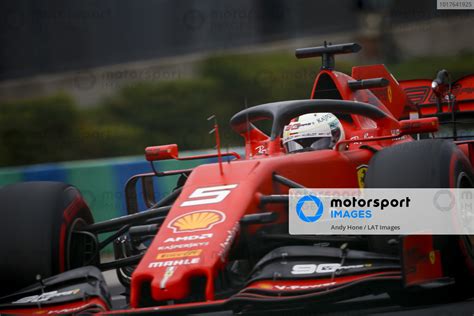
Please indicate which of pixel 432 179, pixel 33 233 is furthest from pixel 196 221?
pixel 432 179

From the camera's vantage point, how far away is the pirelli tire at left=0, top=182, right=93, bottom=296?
19.5 feet

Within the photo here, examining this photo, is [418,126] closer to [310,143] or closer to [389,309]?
[310,143]

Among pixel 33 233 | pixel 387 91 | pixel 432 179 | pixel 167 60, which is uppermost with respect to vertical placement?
pixel 167 60

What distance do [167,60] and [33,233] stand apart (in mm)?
11382

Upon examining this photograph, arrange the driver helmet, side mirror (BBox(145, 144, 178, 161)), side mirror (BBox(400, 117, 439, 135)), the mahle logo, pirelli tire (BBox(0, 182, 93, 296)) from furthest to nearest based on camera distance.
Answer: side mirror (BBox(145, 144, 178, 161)), the driver helmet, side mirror (BBox(400, 117, 439, 135)), pirelli tire (BBox(0, 182, 93, 296)), the mahle logo

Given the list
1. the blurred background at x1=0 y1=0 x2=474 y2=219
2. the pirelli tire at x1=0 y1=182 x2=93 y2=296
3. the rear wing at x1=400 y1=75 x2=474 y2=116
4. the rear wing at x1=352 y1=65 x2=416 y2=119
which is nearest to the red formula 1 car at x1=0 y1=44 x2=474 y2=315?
the pirelli tire at x1=0 y1=182 x2=93 y2=296

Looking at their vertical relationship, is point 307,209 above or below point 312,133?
below

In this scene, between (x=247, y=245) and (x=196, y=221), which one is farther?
(x=247, y=245)

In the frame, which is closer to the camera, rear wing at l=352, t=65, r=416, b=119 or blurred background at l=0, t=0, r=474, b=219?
rear wing at l=352, t=65, r=416, b=119

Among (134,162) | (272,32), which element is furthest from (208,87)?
(134,162)

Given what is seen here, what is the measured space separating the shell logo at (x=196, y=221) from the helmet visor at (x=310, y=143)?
1217mm

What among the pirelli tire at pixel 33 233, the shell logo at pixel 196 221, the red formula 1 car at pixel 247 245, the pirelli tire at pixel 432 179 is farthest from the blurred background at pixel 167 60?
the pirelli tire at pixel 432 179

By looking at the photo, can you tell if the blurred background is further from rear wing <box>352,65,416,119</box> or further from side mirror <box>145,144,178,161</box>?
side mirror <box>145,144,178,161</box>

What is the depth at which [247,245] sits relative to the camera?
563cm
